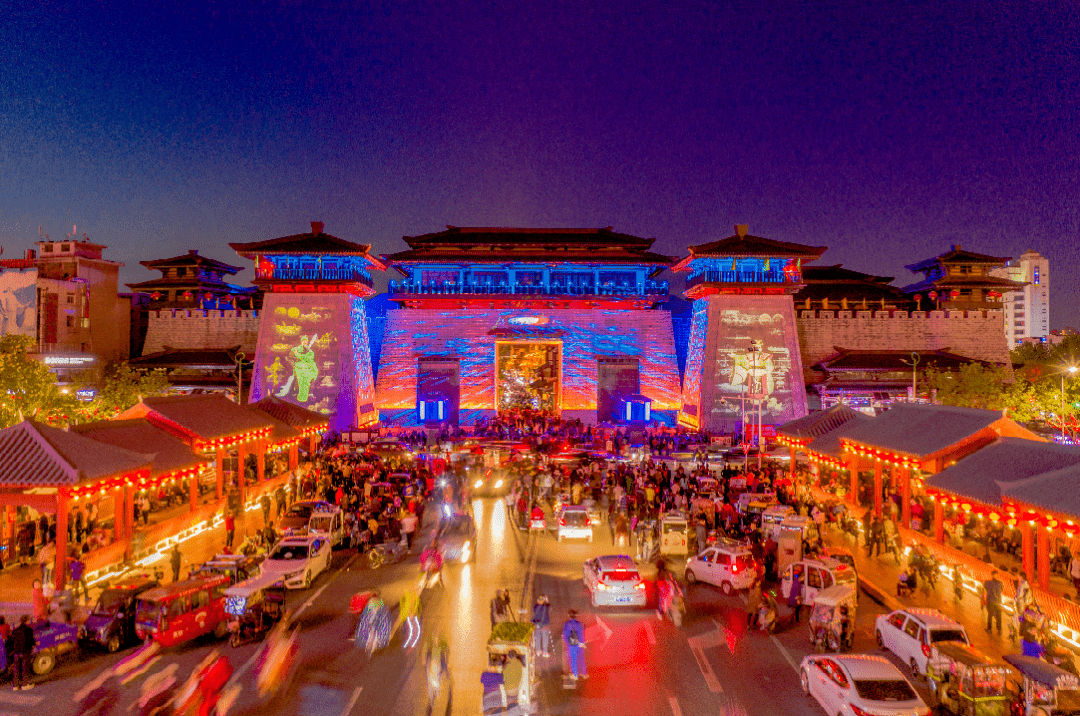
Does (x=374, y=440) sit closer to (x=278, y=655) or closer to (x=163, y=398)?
(x=163, y=398)

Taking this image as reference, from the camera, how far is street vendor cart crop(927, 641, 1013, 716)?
944cm

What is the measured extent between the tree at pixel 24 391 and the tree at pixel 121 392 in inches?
64.0

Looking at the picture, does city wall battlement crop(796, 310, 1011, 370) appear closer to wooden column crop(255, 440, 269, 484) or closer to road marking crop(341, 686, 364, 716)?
wooden column crop(255, 440, 269, 484)

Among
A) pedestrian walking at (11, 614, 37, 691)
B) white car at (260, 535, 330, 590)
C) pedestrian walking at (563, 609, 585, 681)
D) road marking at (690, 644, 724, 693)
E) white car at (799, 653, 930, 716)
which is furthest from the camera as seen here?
white car at (260, 535, 330, 590)

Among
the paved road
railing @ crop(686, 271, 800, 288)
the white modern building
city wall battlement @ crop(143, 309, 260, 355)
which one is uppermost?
the white modern building

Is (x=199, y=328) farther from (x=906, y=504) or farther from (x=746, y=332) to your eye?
(x=906, y=504)

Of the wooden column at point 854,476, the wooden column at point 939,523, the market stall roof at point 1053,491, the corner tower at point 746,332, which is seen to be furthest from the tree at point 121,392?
the corner tower at point 746,332

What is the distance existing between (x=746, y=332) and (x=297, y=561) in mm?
31748

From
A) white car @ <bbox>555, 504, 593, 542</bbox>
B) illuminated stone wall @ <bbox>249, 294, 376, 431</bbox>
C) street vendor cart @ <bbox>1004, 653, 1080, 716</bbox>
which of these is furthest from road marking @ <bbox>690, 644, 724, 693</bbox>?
illuminated stone wall @ <bbox>249, 294, 376, 431</bbox>

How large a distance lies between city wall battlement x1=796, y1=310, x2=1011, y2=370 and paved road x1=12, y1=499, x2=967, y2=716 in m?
33.9

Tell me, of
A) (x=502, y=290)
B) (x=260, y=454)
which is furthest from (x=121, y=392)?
(x=502, y=290)

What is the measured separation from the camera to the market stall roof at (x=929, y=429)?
17469mm

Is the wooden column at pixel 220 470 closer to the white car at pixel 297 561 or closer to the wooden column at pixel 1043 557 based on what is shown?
the white car at pixel 297 561

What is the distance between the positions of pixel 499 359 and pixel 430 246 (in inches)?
356
